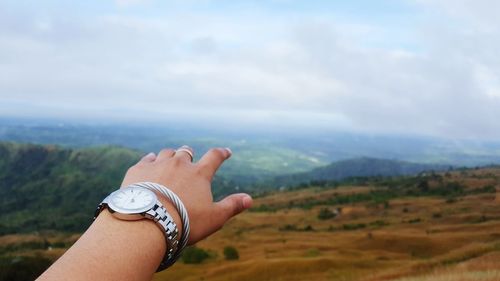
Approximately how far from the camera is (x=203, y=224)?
3.01m

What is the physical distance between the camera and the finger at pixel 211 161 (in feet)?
10.6

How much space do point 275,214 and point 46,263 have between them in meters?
83.0

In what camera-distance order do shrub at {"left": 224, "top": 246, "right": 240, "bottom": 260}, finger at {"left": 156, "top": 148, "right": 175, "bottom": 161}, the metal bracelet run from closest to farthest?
the metal bracelet, finger at {"left": 156, "top": 148, "right": 175, "bottom": 161}, shrub at {"left": 224, "top": 246, "right": 240, "bottom": 260}

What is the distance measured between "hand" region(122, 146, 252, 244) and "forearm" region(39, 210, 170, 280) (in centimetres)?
26

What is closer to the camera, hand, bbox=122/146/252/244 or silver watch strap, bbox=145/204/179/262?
silver watch strap, bbox=145/204/179/262

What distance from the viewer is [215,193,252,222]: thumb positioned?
10.1 ft

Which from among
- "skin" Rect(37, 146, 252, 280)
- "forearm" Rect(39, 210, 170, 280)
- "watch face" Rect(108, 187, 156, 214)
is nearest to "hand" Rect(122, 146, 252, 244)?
"skin" Rect(37, 146, 252, 280)

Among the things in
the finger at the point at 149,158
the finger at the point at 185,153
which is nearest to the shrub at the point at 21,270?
the finger at the point at 149,158

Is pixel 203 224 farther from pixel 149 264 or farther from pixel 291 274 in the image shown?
pixel 291 274

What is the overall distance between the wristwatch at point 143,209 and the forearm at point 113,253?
36mm

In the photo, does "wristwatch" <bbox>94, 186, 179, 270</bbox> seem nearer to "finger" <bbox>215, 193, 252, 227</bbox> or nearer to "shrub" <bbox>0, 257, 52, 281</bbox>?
"finger" <bbox>215, 193, 252, 227</bbox>

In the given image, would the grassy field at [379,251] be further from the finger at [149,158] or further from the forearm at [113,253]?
the forearm at [113,253]

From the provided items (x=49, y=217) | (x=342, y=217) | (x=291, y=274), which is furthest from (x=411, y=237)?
(x=49, y=217)

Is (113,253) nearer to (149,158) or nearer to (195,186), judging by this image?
(195,186)
